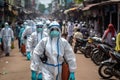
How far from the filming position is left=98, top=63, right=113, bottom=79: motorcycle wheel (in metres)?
10.8

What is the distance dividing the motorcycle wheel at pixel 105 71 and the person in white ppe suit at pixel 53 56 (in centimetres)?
438

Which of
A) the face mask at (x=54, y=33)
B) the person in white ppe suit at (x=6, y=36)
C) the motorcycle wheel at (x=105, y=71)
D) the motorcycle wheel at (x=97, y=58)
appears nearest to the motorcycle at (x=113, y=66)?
the motorcycle wheel at (x=105, y=71)

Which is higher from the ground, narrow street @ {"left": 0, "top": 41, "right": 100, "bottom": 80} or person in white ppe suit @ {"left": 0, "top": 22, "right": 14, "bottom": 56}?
person in white ppe suit @ {"left": 0, "top": 22, "right": 14, "bottom": 56}

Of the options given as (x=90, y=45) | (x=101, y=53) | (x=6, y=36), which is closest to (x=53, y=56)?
(x=101, y=53)

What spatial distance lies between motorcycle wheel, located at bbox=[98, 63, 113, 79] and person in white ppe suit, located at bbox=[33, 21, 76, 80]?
438 centimetres

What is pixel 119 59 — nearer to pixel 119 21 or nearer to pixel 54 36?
pixel 54 36

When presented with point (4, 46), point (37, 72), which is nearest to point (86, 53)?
point (4, 46)

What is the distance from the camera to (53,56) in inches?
253

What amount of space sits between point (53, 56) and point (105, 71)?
4.71 m

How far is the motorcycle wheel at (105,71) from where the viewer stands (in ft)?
35.4

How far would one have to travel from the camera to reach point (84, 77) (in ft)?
37.7

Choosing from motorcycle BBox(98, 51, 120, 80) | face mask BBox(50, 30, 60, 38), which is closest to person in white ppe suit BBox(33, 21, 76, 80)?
face mask BBox(50, 30, 60, 38)

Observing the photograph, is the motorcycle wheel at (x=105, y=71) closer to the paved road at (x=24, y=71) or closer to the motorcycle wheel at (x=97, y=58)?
the paved road at (x=24, y=71)

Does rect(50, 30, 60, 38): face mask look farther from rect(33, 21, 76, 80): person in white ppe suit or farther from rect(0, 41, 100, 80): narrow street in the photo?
rect(0, 41, 100, 80): narrow street
